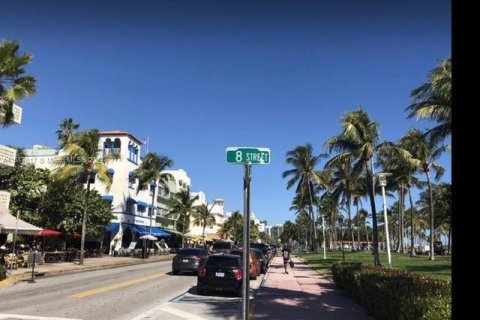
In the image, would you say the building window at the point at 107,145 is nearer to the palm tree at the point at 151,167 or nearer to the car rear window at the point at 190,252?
the palm tree at the point at 151,167

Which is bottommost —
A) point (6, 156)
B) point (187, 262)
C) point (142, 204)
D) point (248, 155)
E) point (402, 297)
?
point (187, 262)

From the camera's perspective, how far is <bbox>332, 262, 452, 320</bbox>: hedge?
7.73m

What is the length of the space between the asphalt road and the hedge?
351 centimetres

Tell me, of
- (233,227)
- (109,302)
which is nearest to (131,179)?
(109,302)

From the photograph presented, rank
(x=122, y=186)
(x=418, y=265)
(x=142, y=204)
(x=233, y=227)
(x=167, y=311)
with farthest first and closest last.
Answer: (x=233, y=227)
(x=142, y=204)
(x=122, y=186)
(x=418, y=265)
(x=167, y=311)

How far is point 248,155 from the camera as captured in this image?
771 cm

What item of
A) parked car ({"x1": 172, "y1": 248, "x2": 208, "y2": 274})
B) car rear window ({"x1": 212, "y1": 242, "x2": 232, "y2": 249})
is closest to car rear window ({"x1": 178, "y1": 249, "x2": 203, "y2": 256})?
parked car ({"x1": 172, "y1": 248, "x2": 208, "y2": 274})

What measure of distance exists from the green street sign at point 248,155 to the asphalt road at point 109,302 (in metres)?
5.79

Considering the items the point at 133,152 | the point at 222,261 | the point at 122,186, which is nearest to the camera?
the point at 222,261

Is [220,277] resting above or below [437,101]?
below

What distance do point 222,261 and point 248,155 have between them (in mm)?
11163

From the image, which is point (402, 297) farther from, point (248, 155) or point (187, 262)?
point (187, 262)
